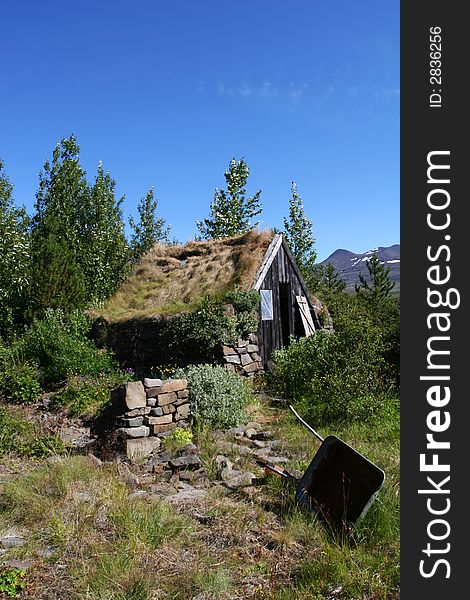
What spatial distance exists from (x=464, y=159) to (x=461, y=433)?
1753 millimetres

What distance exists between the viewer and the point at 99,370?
12.0 m

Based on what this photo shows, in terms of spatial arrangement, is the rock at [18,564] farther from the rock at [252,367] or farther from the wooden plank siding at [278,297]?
the wooden plank siding at [278,297]

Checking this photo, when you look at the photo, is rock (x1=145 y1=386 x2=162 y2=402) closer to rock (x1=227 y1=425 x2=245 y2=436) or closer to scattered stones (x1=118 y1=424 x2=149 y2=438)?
scattered stones (x1=118 y1=424 x2=149 y2=438)

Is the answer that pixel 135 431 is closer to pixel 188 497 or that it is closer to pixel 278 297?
pixel 188 497

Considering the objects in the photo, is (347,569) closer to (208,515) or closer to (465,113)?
(208,515)

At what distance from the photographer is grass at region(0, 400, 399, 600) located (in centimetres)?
367

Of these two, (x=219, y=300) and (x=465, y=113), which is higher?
(x=465, y=113)

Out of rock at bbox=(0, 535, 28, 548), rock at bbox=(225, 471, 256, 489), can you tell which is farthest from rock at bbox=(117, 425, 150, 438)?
rock at bbox=(0, 535, 28, 548)

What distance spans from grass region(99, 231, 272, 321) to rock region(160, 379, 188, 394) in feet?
13.1

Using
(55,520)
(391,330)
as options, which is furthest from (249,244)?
(55,520)

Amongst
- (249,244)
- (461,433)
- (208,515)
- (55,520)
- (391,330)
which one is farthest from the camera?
(249,244)

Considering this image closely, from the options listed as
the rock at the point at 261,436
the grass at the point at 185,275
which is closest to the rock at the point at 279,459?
the rock at the point at 261,436

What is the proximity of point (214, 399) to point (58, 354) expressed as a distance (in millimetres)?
4996

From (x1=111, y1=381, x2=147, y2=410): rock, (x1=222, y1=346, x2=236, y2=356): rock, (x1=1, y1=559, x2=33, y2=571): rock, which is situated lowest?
(x1=1, y1=559, x2=33, y2=571): rock
